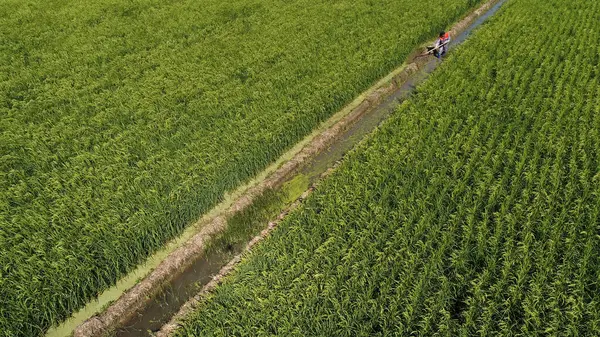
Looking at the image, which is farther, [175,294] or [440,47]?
[440,47]

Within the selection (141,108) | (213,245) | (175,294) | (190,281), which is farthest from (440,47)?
(175,294)

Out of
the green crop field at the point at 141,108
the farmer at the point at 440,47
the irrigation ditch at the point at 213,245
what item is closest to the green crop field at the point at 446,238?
the irrigation ditch at the point at 213,245

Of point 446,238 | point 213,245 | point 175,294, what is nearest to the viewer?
point 446,238

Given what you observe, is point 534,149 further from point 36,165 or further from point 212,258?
point 36,165

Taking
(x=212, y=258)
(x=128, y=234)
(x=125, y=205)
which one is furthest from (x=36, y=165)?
(x=212, y=258)

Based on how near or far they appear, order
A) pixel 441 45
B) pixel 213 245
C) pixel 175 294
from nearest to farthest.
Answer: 1. pixel 175 294
2. pixel 213 245
3. pixel 441 45

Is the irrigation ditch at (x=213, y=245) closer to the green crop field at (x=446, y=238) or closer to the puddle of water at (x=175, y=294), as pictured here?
the puddle of water at (x=175, y=294)

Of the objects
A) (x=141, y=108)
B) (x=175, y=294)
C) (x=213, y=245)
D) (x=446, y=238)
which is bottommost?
(x=446, y=238)

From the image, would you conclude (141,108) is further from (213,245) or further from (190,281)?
(190,281)
